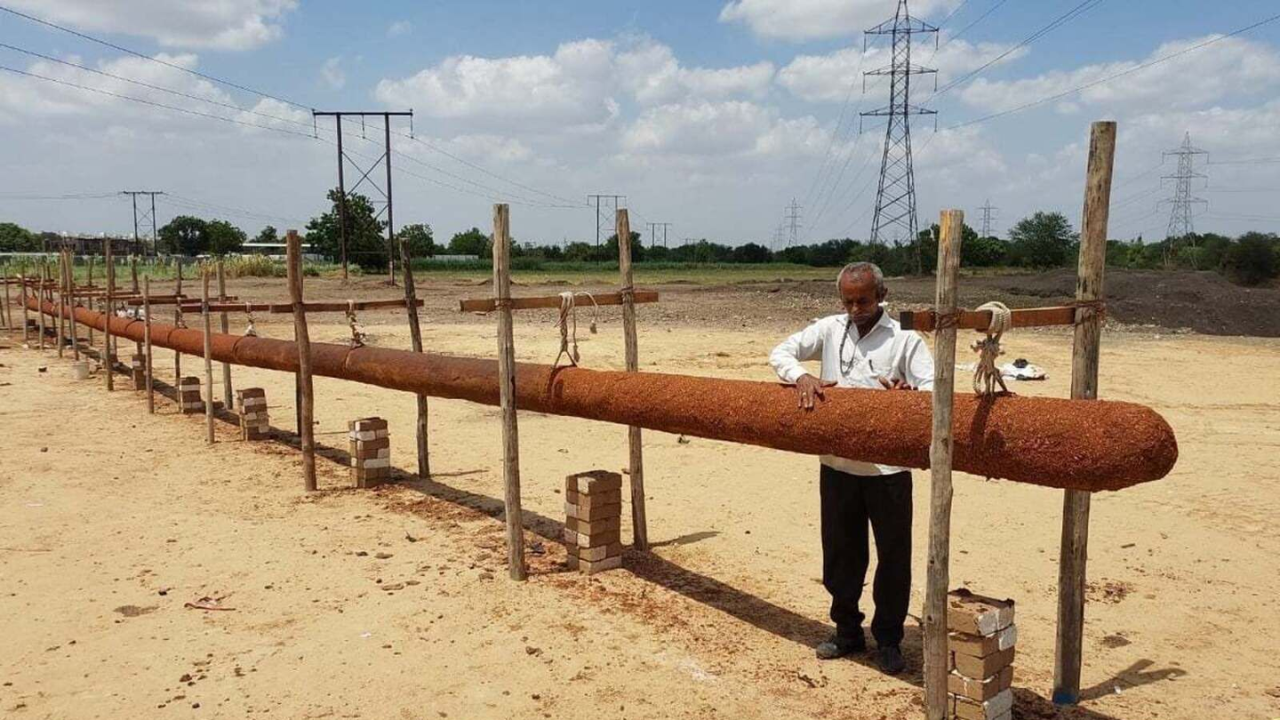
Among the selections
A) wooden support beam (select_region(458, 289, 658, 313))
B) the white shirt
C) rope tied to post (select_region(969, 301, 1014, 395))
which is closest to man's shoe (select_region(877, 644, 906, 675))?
the white shirt

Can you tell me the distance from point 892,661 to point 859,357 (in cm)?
157

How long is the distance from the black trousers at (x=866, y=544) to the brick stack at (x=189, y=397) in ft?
35.9

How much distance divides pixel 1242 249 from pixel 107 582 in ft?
158

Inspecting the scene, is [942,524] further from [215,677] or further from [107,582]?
[107,582]

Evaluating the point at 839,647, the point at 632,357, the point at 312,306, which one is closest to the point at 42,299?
the point at 312,306

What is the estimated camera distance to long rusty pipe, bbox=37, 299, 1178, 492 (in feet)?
10.7

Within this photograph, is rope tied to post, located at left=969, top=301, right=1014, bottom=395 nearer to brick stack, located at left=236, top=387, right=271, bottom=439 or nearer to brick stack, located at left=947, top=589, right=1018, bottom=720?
brick stack, located at left=947, top=589, right=1018, bottom=720

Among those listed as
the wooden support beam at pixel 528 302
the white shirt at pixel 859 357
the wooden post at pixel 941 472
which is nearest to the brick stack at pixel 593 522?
the wooden support beam at pixel 528 302

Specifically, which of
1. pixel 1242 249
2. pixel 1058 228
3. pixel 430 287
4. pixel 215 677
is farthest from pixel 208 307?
pixel 1058 228

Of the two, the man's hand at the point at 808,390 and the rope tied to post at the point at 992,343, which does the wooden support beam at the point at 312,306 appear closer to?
the man's hand at the point at 808,390

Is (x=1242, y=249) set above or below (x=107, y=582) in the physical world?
above

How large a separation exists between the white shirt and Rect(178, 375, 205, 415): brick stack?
10.9 metres

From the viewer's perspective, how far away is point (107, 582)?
617cm

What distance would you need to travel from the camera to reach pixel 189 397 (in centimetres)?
1293
